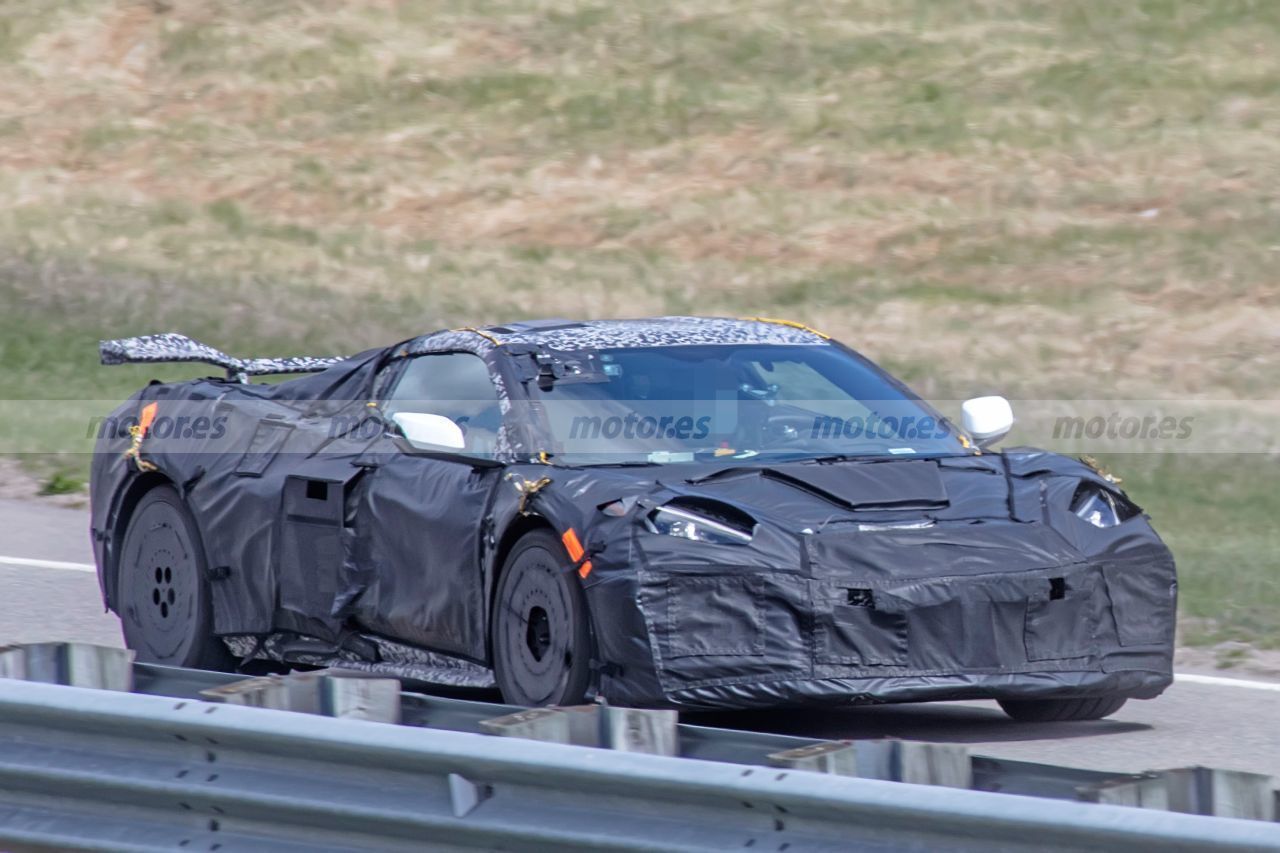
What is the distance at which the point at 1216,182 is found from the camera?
78.8 feet

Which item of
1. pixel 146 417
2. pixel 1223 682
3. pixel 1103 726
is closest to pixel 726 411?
pixel 1103 726

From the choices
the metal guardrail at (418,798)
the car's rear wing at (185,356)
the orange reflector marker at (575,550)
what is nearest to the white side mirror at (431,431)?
the orange reflector marker at (575,550)

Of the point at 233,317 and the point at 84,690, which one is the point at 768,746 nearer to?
the point at 84,690

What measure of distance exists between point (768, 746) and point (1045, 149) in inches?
842

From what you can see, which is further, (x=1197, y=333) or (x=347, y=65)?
Result: (x=347, y=65)

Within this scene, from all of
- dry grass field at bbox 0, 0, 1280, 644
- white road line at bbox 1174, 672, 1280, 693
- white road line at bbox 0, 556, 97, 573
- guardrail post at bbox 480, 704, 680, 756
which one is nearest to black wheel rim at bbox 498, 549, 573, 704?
guardrail post at bbox 480, 704, 680, 756

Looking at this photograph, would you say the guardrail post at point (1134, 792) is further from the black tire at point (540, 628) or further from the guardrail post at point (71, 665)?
the black tire at point (540, 628)

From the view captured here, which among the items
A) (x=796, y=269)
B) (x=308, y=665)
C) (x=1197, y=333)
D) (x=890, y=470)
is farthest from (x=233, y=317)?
(x=890, y=470)

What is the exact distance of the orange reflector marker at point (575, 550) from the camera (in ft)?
22.9

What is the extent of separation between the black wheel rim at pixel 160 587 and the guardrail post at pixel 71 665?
10.3ft

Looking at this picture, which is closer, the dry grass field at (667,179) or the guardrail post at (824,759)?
the guardrail post at (824,759)

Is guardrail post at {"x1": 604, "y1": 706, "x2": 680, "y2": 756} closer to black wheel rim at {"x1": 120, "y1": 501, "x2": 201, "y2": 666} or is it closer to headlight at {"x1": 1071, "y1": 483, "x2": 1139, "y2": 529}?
headlight at {"x1": 1071, "y1": 483, "x2": 1139, "y2": 529}

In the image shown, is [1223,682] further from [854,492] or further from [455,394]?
[455,394]

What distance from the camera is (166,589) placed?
9.01 meters
